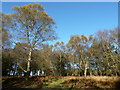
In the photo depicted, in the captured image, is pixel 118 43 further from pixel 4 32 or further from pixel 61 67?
pixel 61 67

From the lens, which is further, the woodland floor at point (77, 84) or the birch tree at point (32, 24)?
the birch tree at point (32, 24)

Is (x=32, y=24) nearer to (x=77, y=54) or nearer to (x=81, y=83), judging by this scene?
(x=81, y=83)

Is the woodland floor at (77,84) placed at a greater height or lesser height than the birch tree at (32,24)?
lesser

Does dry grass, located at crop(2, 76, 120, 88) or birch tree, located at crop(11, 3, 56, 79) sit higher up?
birch tree, located at crop(11, 3, 56, 79)

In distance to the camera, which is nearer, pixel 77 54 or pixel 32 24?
pixel 32 24

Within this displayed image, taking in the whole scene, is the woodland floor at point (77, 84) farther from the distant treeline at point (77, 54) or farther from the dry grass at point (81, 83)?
the distant treeline at point (77, 54)

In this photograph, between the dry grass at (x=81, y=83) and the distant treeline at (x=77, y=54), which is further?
the distant treeline at (x=77, y=54)

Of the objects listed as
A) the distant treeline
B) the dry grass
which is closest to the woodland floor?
the dry grass

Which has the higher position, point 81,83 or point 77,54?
point 77,54

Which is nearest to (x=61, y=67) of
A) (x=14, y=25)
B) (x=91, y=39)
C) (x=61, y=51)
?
(x=61, y=51)

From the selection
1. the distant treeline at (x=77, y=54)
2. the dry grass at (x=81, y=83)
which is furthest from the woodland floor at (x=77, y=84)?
the distant treeline at (x=77, y=54)

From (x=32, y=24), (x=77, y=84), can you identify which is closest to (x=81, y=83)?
(x=77, y=84)

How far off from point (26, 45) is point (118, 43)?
43.6ft

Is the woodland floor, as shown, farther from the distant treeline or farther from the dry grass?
the distant treeline
